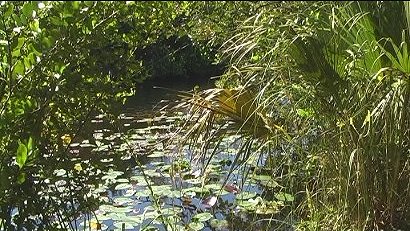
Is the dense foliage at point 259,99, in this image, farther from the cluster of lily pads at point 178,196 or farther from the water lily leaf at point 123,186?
the water lily leaf at point 123,186

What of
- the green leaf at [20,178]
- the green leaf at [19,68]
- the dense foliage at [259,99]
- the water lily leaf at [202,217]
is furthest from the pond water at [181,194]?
the green leaf at [19,68]

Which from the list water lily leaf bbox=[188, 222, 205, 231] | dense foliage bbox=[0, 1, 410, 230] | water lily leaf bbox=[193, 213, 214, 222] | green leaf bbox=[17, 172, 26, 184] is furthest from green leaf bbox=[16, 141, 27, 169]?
water lily leaf bbox=[193, 213, 214, 222]

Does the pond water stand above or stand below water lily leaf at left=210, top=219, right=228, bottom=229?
above

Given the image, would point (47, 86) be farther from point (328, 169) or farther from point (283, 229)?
point (283, 229)

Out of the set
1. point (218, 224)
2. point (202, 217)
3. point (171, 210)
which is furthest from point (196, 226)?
point (171, 210)

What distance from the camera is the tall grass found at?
121 inches

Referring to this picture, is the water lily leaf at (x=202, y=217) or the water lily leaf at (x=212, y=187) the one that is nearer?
the water lily leaf at (x=202, y=217)

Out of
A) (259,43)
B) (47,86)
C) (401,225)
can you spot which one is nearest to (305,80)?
(259,43)

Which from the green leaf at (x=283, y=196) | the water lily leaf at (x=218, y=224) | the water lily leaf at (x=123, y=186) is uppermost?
the water lily leaf at (x=123, y=186)

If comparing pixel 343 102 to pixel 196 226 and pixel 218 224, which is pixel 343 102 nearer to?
pixel 196 226

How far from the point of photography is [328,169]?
11.1ft

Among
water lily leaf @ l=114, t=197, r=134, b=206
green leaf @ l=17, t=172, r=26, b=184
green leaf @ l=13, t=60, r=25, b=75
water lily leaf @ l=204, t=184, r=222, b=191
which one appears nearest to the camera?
green leaf @ l=13, t=60, r=25, b=75

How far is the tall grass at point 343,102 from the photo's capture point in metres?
3.08

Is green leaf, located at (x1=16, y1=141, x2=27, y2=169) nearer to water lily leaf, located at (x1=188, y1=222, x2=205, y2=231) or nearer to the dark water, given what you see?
the dark water
